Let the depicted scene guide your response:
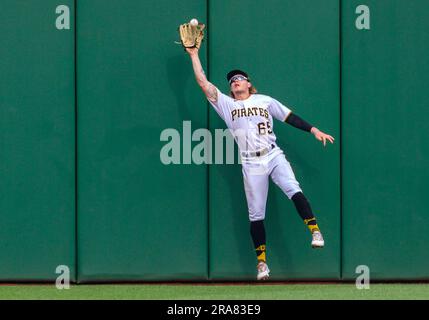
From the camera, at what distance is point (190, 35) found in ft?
25.7

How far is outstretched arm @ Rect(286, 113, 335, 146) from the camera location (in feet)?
25.6

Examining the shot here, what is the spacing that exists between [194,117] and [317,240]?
5.06 feet

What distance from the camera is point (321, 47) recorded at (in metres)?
8.12

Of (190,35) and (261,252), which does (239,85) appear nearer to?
(190,35)

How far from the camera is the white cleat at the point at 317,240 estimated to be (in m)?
7.65

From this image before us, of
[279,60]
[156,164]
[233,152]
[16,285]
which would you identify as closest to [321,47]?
[279,60]

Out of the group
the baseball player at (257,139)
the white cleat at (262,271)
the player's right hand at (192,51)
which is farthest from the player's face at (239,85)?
the white cleat at (262,271)

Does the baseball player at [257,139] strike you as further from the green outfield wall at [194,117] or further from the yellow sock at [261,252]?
the green outfield wall at [194,117]

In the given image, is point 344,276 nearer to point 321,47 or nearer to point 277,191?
point 277,191

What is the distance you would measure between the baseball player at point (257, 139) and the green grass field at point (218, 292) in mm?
291

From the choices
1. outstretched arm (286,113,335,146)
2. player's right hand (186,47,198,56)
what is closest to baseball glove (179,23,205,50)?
player's right hand (186,47,198,56)

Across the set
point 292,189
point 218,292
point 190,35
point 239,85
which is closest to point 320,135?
point 292,189

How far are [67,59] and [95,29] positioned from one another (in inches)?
14.2

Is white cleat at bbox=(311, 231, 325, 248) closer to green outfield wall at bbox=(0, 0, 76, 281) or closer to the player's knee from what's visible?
the player's knee
